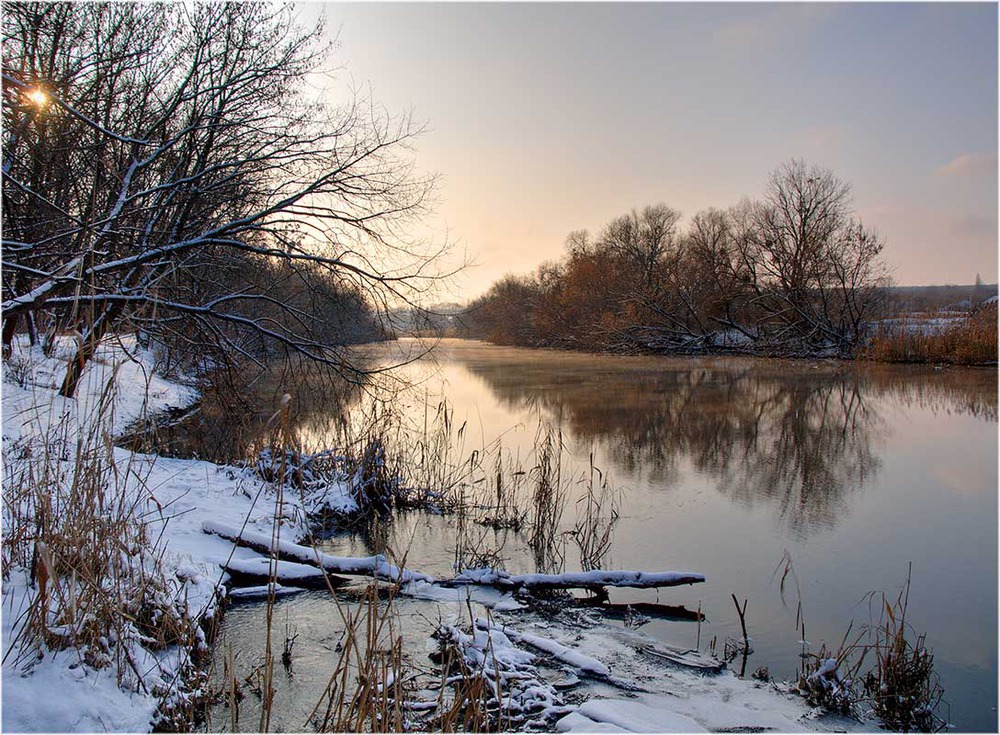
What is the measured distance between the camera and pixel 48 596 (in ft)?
9.19

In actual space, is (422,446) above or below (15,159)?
below

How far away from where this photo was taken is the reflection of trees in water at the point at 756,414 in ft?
26.7

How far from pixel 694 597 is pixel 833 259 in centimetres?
2273

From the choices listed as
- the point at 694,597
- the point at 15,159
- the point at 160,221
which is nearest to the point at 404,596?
the point at 694,597

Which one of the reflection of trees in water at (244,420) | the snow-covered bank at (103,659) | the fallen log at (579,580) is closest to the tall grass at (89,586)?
the snow-covered bank at (103,659)

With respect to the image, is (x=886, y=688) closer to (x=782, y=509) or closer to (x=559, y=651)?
(x=559, y=651)

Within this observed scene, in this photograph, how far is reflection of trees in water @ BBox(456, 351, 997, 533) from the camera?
26.7 feet

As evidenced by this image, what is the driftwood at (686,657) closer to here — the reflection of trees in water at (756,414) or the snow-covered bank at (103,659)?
the snow-covered bank at (103,659)

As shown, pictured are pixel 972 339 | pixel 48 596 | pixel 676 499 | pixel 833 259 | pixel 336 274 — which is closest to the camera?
pixel 48 596

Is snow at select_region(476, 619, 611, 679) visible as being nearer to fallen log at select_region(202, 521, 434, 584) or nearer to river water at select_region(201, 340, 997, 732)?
river water at select_region(201, 340, 997, 732)

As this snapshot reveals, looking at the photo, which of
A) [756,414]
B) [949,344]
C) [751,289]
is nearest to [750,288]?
[751,289]

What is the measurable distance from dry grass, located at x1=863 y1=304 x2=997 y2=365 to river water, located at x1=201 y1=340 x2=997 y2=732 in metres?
2.82

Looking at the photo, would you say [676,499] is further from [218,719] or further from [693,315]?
[693,315]

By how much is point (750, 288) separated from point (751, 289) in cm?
8
